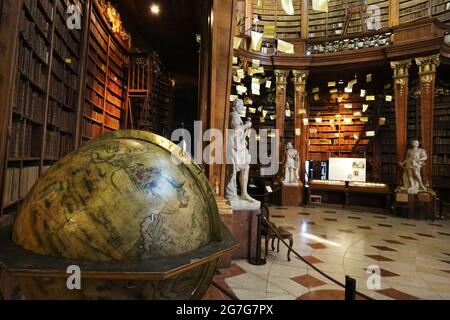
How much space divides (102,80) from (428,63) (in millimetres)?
8239

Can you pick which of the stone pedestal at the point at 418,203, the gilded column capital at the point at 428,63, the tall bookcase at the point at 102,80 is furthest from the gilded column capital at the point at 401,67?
the tall bookcase at the point at 102,80

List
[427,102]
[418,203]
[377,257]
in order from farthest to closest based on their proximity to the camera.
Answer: [427,102], [418,203], [377,257]

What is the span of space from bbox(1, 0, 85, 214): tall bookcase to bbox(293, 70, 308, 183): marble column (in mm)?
6605

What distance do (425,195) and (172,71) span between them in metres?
7.72

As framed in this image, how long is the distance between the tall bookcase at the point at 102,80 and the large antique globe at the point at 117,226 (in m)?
3.82

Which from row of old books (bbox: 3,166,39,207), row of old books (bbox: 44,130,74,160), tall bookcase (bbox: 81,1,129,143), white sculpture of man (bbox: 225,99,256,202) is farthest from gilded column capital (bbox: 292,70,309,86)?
row of old books (bbox: 3,166,39,207)

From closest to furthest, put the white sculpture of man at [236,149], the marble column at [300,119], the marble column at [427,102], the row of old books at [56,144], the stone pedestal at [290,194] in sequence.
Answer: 1. the row of old books at [56,144]
2. the white sculpture of man at [236,149]
3. the marble column at [427,102]
4. the stone pedestal at [290,194]
5. the marble column at [300,119]

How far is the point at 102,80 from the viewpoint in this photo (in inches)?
204

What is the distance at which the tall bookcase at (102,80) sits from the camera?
450cm

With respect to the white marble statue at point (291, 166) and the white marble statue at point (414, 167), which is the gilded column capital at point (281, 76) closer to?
the white marble statue at point (291, 166)

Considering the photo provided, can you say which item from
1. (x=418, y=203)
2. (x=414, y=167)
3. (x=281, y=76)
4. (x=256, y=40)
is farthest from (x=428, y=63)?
(x=256, y=40)

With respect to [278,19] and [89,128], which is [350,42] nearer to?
[278,19]

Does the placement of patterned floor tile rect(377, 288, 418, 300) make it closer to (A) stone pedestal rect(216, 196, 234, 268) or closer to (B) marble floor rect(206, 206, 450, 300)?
(B) marble floor rect(206, 206, 450, 300)

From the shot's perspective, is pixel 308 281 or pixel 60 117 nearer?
pixel 308 281
